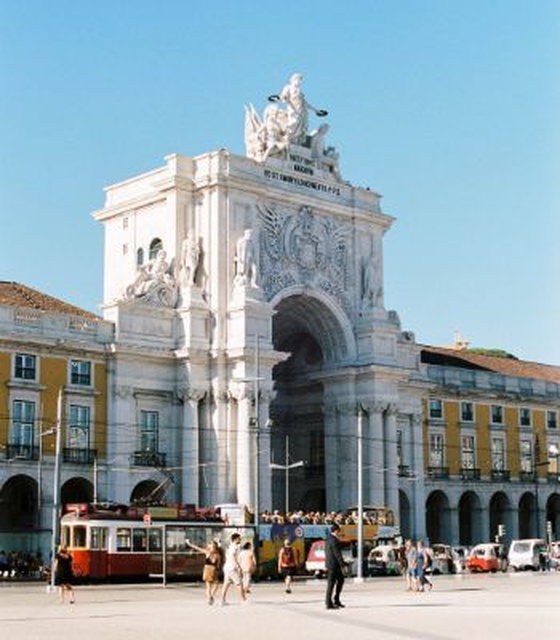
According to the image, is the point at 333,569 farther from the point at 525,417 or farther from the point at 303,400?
the point at 525,417

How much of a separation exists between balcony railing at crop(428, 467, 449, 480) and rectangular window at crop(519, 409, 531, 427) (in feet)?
33.6

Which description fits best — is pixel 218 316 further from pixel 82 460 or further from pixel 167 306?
pixel 82 460

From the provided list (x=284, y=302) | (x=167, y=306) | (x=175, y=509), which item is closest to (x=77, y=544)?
(x=175, y=509)

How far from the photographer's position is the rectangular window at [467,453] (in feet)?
283

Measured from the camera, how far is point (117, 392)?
64.1 metres

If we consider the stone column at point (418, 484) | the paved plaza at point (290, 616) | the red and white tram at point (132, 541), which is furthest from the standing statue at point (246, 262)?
the paved plaza at point (290, 616)

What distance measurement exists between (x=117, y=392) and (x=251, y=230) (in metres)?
11.9

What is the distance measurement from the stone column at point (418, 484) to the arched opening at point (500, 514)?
11.0 m

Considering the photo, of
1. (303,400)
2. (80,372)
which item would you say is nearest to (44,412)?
(80,372)

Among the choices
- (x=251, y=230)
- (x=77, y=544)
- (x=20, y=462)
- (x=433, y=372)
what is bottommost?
(x=77, y=544)

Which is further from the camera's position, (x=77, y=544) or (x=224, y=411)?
(x=224, y=411)

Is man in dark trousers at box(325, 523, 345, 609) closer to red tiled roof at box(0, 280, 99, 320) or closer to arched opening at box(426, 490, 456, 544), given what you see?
red tiled roof at box(0, 280, 99, 320)

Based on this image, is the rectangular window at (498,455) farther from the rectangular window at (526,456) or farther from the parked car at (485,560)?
the parked car at (485,560)

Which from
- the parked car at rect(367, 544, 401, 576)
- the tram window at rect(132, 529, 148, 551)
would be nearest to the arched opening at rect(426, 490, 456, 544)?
the parked car at rect(367, 544, 401, 576)
